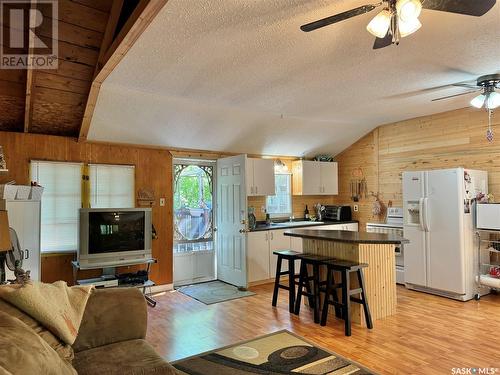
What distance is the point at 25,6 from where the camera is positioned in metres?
2.65

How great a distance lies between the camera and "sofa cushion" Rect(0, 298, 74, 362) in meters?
1.75

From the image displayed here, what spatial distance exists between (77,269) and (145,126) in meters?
2.00

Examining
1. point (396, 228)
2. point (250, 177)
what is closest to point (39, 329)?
point (250, 177)

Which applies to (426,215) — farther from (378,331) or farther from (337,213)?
(378,331)

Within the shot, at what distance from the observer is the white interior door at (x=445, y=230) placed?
440 centimetres

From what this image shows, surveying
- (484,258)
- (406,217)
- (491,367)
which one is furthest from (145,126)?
(484,258)

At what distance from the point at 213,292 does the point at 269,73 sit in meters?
3.23

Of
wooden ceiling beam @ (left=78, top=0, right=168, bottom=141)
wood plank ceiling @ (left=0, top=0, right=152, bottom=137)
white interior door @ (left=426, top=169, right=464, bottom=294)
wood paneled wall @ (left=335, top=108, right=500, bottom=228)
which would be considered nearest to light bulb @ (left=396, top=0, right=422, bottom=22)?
wooden ceiling beam @ (left=78, top=0, right=168, bottom=141)

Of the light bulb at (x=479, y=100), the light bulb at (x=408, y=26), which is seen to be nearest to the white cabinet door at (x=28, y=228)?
the light bulb at (x=408, y=26)

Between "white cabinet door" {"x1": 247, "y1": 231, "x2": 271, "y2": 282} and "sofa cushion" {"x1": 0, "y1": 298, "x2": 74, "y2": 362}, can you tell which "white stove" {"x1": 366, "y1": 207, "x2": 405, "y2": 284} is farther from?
"sofa cushion" {"x1": 0, "y1": 298, "x2": 74, "y2": 362}

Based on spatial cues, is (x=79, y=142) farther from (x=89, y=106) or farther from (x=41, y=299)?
(x=41, y=299)

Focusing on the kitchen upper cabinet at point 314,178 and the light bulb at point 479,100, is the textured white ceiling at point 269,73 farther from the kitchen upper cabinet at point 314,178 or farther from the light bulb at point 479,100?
the kitchen upper cabinet at point 314,178

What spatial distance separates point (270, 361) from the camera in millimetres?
2801

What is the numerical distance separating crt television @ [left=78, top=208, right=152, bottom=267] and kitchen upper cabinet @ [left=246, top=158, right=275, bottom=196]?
175cm
